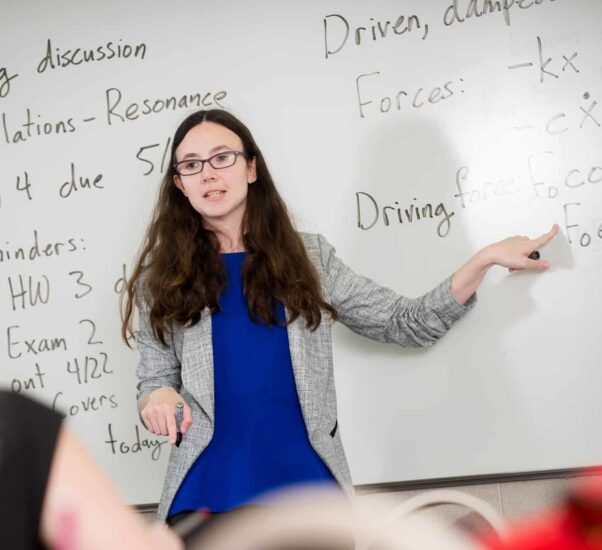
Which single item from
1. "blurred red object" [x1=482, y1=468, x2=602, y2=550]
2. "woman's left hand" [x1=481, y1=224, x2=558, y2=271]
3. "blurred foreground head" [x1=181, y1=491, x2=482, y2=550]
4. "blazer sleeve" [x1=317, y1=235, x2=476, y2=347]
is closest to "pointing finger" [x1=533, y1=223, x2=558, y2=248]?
"woman's left hand" [x1=481, y1=224, x2=558, y2=271]

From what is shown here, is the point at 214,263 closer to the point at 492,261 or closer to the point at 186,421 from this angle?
the point at 186,421

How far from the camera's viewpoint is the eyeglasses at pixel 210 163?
1.67 metres

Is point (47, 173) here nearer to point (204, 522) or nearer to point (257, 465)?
point (257, 465)

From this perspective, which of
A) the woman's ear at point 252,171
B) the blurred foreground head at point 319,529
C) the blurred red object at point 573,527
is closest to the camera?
the blurred red object at point 573,527

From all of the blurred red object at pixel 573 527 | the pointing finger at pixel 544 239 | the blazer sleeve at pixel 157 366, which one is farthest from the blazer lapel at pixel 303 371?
the blurred red object at pixel 573 527

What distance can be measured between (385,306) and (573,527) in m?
1.35

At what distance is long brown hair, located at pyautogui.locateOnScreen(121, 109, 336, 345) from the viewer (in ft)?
5.26

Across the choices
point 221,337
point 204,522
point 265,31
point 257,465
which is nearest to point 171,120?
point 265,31

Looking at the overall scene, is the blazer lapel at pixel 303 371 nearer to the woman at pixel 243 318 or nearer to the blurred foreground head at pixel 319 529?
the woman at pixel 243 318

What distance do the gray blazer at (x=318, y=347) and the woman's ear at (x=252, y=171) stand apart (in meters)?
0.16

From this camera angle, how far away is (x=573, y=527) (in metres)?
0.37

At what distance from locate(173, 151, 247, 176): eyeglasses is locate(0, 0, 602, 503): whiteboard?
0.28 metres

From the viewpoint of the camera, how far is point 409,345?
1.79 m

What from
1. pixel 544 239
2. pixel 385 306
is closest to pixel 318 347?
pixel 385 306
